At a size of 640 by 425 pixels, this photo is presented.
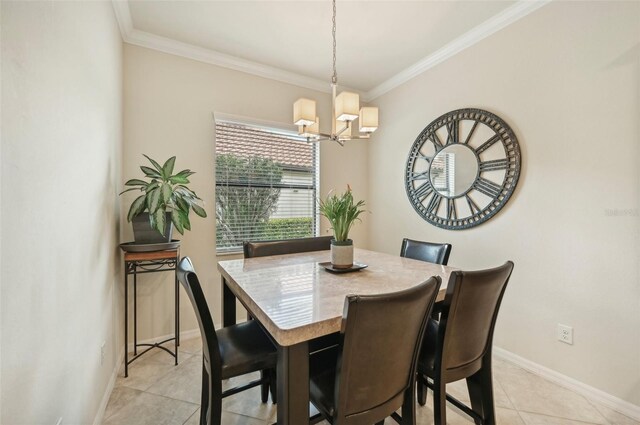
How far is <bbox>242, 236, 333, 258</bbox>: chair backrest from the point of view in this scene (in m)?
2.11

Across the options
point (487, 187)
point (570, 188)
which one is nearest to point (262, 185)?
point (487, 187)

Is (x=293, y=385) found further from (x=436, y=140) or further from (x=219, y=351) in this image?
(x=436, y=140)

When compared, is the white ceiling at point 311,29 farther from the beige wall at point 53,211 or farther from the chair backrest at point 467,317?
the chair backrest at point 467,317

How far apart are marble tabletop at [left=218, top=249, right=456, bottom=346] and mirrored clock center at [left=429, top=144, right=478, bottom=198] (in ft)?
3.73

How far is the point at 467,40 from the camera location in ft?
8.39

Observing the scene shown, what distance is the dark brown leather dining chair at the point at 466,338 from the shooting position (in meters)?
1.16

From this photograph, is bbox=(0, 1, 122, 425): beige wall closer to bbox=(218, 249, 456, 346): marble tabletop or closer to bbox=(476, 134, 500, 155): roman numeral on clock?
bbox=(218, 249, 456, 346): marble tabletop

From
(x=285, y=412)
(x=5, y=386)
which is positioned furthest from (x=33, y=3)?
(x=285, y=412)

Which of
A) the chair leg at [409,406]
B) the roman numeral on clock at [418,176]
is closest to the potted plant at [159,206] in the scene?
the chair leg at [409,406]

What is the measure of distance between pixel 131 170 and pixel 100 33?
1.12m

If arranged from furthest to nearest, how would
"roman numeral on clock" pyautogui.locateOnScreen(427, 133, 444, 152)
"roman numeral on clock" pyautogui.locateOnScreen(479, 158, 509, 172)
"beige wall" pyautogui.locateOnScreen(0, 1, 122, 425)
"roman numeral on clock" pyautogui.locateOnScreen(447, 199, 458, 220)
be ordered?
"roman numeral on clock" pyautogui.locateOnScreen(427, 133, 444, 152)
"roman numeral on clock" pyautogui.locateOnScreen(447, 199, 458, 220)
"roman numeral on clock" pyautogui.locateOnScreen(479, 158, 509, 172)
"beige wall" pyautogui.locateOnScreen(0, 1, 122, 425)

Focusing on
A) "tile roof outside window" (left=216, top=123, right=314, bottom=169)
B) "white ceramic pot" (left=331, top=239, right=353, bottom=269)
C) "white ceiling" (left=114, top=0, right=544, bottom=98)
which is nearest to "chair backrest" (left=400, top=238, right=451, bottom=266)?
"white ceramic pot" (left=331, top=239, right=353, bottom=269)

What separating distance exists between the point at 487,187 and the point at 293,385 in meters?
2.28

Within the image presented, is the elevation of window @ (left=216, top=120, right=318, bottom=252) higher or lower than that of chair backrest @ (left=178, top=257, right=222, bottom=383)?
higher
